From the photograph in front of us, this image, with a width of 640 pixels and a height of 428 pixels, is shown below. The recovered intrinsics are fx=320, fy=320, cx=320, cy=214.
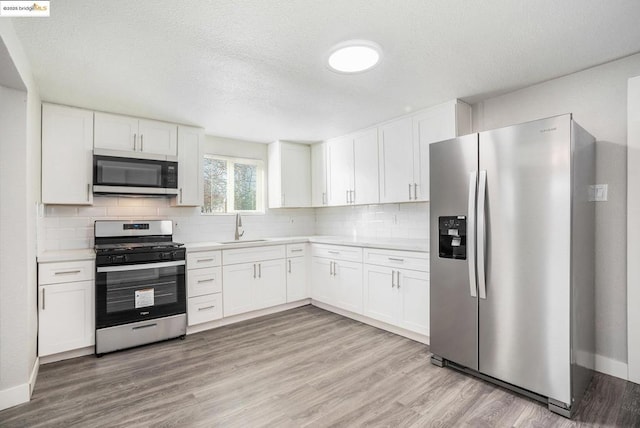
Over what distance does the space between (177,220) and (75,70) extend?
76.5 inches

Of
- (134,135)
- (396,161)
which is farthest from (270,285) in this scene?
(134,135)

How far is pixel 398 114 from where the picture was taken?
11.5 ft

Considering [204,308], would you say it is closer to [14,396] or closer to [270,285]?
[270,285]

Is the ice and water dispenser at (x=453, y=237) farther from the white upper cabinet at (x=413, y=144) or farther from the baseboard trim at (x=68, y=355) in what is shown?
the baseboard trim at (x=68, y=355)

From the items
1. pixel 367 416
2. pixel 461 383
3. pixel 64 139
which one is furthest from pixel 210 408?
pixel 64 139

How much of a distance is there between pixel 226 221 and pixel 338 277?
172 cm

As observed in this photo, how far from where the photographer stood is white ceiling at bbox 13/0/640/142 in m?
1.74

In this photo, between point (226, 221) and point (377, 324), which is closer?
point (377, 324)

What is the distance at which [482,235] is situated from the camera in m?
2.27

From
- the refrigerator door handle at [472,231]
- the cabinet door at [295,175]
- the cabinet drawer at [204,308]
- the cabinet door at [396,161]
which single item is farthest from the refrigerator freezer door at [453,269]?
the cabinet door at [295,175]

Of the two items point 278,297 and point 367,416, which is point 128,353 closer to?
point 278,297

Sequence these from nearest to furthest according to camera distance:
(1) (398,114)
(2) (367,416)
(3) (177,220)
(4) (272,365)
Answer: (2) (367,416) < (4) (272,365) < (1) (398,114) < (3) (177,220)

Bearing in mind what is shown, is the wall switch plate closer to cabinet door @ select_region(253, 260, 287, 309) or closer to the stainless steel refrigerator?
the stainless steel refrigerator

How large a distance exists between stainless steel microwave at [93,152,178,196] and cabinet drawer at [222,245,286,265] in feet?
3.06
